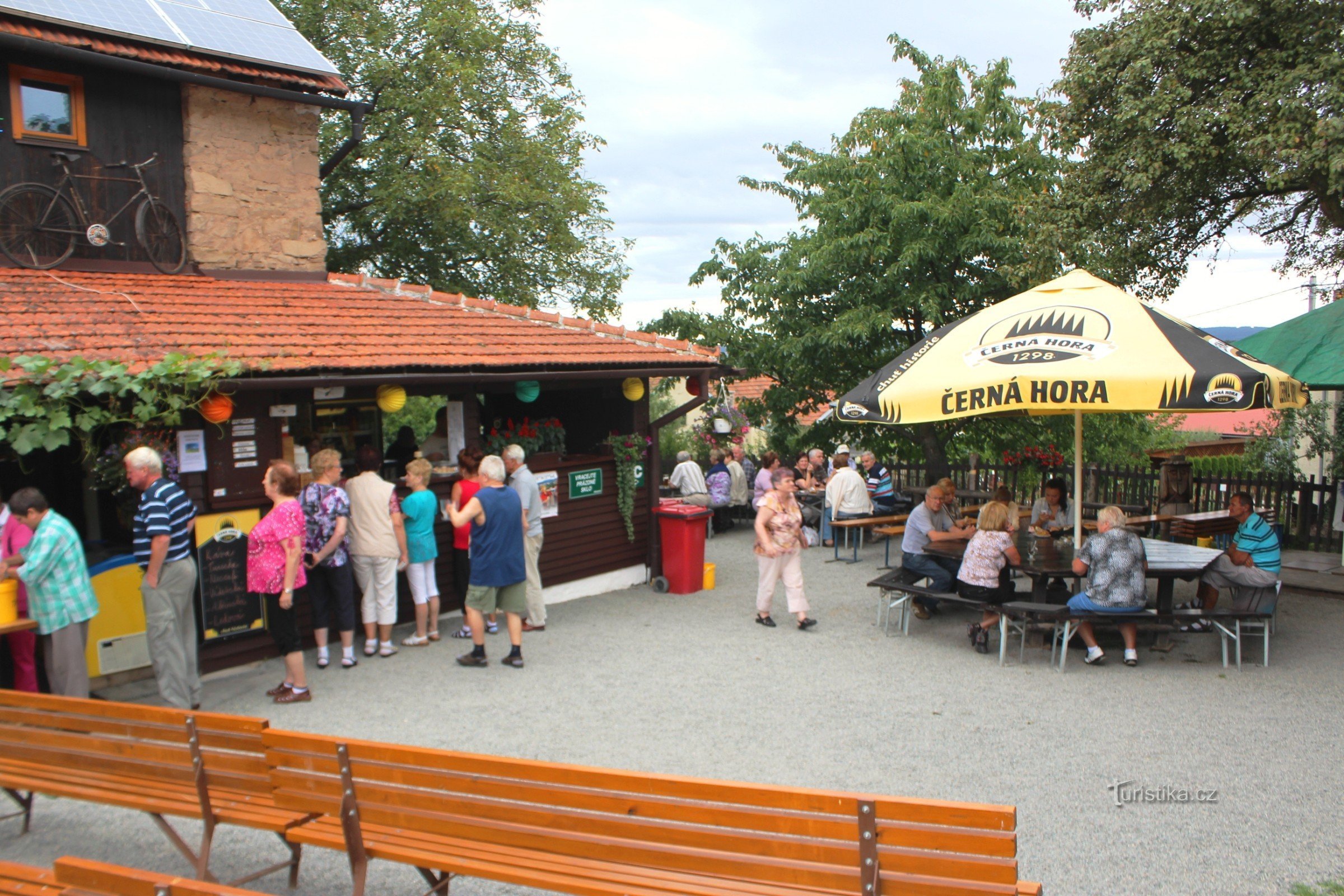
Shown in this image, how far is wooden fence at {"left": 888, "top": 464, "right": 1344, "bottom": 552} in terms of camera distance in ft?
43.3

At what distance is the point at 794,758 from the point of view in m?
5.86

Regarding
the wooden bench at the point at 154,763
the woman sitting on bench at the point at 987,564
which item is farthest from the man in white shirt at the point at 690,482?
the wooden bench at the point at 154,763

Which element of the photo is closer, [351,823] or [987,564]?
[351,823]

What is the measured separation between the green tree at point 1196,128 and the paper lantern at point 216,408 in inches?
348

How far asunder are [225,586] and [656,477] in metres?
5.19

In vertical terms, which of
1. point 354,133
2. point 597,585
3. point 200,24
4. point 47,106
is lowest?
point 597,585

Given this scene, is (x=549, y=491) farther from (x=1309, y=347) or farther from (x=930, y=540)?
(x=1309, y=347)

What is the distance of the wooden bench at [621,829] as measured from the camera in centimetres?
298

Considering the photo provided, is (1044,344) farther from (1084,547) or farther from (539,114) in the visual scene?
(539,114)

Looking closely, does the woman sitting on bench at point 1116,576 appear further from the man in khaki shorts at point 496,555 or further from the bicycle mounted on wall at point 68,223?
the bicycle mounted on wall at point 68,223

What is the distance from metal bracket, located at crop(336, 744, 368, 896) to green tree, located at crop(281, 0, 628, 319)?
16896 mm

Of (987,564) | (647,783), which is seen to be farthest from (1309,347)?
(647,783)

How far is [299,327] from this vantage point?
331 inches

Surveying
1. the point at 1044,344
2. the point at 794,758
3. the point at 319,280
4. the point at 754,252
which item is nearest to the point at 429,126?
the point at 754,252
